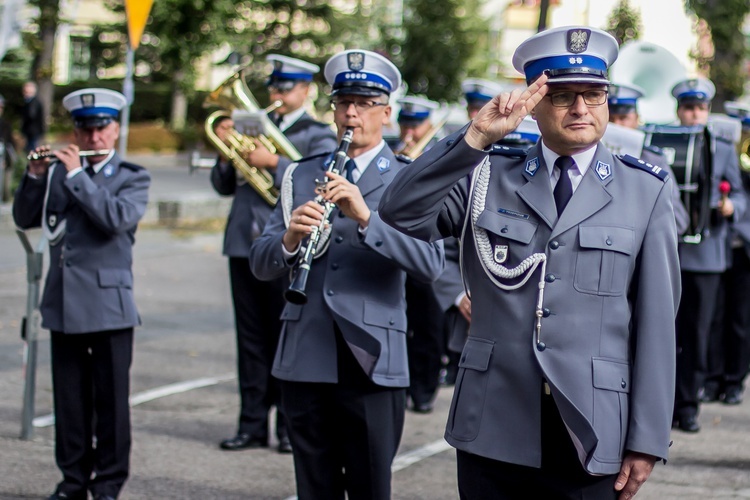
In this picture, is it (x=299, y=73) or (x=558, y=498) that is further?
(x=299, y=73)

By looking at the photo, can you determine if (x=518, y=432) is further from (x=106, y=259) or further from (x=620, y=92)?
(x=620, y=92)

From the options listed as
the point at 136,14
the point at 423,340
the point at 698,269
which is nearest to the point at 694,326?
the point at 698,269

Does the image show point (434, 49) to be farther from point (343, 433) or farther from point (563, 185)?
point (563, 185)

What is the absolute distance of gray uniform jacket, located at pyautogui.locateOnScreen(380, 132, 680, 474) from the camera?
3578 millimetres

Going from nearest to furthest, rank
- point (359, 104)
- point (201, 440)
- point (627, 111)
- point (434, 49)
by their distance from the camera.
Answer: point (359, 104) → point (201, 440) → point (627, 111) → point (434, 49)

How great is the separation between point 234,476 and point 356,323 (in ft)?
7.13

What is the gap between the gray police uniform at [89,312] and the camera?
609cm

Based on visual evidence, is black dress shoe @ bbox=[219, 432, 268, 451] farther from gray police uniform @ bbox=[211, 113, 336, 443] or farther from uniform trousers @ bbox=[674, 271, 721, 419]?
uniform trousers @ bbox=[674, 271, 721, 419]

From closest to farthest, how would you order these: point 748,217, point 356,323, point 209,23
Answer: point 356,323, point 748,217, point 209,23

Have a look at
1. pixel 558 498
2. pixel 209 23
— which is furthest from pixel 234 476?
pixel 209 23

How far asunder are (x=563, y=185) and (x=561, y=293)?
0.34 m

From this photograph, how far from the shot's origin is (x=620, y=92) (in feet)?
26.8

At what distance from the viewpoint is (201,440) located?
24.7ft

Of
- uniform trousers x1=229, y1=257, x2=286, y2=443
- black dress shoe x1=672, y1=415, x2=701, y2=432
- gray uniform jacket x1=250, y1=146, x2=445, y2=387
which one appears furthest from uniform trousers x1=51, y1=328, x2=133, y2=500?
black dress shoe x1=672, y1=415, x2=701, y2=432
